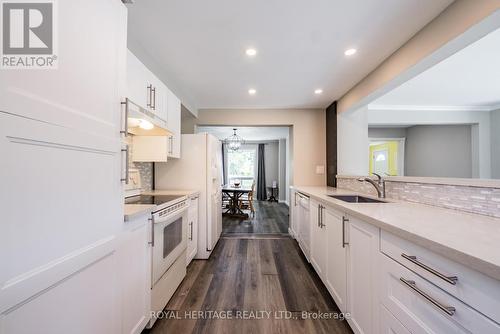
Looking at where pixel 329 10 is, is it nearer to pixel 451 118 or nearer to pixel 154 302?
pixel 154 302

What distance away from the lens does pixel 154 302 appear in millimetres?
1417

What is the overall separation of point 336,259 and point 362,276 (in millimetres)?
377

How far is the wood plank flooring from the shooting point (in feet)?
4.71

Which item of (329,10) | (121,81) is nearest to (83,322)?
(121,81)

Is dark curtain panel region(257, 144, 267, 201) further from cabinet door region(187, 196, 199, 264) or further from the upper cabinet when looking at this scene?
the upper cabinet

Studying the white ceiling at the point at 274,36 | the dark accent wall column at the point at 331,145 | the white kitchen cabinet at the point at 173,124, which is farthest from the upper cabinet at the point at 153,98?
the dark accent wall column at the point at 331,145

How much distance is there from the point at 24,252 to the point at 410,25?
2.57 metres

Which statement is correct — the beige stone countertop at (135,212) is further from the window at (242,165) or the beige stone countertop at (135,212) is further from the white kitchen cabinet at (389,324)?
the window at (242,165)

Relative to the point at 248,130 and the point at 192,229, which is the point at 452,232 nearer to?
the point at 192,229

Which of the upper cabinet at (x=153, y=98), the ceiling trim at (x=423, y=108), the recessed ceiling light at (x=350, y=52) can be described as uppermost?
the ceiling trim at (x=423, y=108)

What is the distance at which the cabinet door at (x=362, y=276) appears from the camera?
108 centimetres

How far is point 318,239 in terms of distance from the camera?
200cm

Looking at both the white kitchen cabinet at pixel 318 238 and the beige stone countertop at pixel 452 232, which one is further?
the white kitchen cabinet at pixel 318 238

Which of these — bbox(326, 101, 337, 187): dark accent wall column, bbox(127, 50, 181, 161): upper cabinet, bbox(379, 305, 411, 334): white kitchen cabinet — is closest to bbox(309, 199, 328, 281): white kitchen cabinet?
bbox(379, 305, 411, 334): white kitchen cabinet
